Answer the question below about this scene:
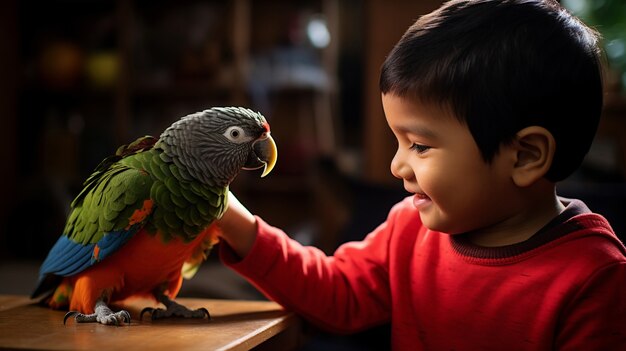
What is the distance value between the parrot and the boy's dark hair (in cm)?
23

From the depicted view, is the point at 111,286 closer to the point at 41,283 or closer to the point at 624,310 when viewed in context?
the point at 41,283

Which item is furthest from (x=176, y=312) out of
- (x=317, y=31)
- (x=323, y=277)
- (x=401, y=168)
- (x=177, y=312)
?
(x=317, y=31)

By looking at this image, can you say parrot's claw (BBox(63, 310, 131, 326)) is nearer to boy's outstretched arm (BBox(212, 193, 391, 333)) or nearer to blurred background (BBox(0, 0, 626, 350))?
boy's outstretched arm (BBox(212, 193, 391, 333))

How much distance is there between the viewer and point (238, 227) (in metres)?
0.89

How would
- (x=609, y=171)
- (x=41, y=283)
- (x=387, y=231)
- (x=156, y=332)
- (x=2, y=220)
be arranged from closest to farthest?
(x=156, y=332) → (x=41, y=283) → (x=387, y=231) → (x=609, y=171) → (x=2, y=220)

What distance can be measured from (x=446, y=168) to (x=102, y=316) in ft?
1.45

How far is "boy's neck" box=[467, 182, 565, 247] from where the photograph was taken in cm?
82

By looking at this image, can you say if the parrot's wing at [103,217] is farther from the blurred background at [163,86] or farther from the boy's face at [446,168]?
the blurred background at [163,86]

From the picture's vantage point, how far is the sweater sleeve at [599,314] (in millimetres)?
730

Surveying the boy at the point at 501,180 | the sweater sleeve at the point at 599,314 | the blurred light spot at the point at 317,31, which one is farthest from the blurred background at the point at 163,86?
the sweater sleeve at the point at 599,314

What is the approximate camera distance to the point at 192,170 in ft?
2.54

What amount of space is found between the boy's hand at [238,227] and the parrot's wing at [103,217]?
14cm

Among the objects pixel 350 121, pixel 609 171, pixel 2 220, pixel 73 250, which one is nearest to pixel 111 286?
pixel 73 250

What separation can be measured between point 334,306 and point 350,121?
214 centimetres
